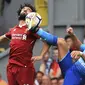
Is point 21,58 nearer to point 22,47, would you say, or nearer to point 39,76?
point 22,47

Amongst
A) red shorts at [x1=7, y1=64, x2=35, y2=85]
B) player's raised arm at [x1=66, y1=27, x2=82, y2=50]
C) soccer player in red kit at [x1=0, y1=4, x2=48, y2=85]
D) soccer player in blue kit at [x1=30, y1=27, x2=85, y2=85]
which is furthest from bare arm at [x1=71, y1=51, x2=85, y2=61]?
red shorts at [x1=7, y1=64, x2=35, y2=85]

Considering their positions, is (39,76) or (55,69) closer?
(39,76)

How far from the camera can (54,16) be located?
39.8 feet

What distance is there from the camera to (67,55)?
7.96m

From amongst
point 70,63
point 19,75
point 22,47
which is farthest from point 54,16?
point 70,63

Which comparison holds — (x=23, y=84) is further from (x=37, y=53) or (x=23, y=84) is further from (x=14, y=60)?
(x=37, y=53)

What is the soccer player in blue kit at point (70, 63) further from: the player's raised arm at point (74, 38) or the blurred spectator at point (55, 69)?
the blurred spectator at point (55, 69)

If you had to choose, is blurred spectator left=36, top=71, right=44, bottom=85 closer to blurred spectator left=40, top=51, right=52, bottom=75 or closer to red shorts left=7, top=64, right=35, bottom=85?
blurred spectator left=40, top=51, right=52, bottom=75

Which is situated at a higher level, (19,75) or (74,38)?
(74,38)

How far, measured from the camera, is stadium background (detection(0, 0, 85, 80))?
11.8 m

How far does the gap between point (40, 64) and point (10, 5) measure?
1493 millimetres

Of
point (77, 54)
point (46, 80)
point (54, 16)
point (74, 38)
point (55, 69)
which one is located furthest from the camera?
point (54, 16)

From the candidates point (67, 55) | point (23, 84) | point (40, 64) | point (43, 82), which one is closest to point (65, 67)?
point (67, 55)

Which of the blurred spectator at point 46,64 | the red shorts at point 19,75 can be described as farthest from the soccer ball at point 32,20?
the blurred spectator at point 46,64
